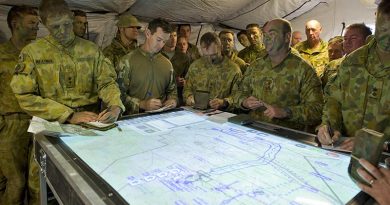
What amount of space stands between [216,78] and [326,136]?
1751mm

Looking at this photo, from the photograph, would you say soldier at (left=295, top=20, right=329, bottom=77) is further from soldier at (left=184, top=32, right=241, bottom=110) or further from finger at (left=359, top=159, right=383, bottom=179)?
finger at (left=359, top=159, right=383, bottom=179)

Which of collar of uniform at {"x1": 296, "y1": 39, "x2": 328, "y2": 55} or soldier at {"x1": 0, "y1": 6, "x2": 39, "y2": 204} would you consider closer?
soldier at {"x1": 0, "y1": 6, "x2": 39, "y2": 204}

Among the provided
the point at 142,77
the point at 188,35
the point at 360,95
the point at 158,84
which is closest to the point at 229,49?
the point at 188,35

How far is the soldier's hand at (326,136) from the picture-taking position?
1.55 meters

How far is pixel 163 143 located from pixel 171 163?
28cm

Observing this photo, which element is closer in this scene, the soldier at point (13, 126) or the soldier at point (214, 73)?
the soldier at point (13, 126)

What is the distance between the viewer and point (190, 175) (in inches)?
46.0

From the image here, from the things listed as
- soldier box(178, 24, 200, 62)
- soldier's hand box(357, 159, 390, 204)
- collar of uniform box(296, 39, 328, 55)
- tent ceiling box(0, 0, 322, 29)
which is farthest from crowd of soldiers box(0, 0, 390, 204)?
soldier box(178, 24, 200, 62)

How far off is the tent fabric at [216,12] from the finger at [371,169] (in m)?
3.42

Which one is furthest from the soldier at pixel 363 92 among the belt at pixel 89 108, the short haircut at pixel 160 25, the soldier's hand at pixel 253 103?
the belt at pixel 89 108

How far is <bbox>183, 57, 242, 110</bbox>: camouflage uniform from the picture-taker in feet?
10.4

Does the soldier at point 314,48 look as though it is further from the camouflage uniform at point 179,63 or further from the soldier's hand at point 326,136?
the soldier's hand at point 326,136

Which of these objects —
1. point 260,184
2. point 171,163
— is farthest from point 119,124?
point 260,184

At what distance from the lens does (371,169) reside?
0.94 m
